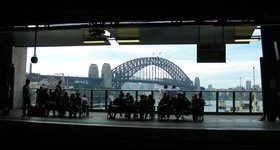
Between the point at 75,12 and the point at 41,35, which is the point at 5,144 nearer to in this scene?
the point at 75,12

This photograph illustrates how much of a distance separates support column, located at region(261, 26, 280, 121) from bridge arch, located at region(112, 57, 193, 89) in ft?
28.8

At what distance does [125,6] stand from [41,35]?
379 inches

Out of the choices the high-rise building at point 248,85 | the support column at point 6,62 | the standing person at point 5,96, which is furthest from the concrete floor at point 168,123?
the high-rise building at point 248,85

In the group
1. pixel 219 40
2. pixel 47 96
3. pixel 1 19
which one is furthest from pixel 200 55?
pixel 1 19

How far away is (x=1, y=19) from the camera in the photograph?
12.5 m

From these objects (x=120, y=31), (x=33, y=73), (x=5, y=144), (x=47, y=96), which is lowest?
(x=5, y=144)

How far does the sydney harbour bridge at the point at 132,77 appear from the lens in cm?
2212

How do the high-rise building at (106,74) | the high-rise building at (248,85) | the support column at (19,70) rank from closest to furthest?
the high-rise building at (248,85) → the support column at (19,70) → the high-rise building at (106,74)

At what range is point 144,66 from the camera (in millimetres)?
25188

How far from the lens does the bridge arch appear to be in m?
23.8

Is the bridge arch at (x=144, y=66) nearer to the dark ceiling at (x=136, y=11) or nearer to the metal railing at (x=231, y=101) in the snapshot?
the metal railing at (x=231, y=101)

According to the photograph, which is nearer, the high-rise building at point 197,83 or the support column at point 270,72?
the support column at point 270,72

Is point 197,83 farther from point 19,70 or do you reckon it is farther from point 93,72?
point 19,70

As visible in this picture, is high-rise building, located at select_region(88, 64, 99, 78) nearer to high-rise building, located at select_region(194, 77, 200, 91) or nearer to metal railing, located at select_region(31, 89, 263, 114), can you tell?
metal railing, located at select_region(31, 89, 263, 114)
